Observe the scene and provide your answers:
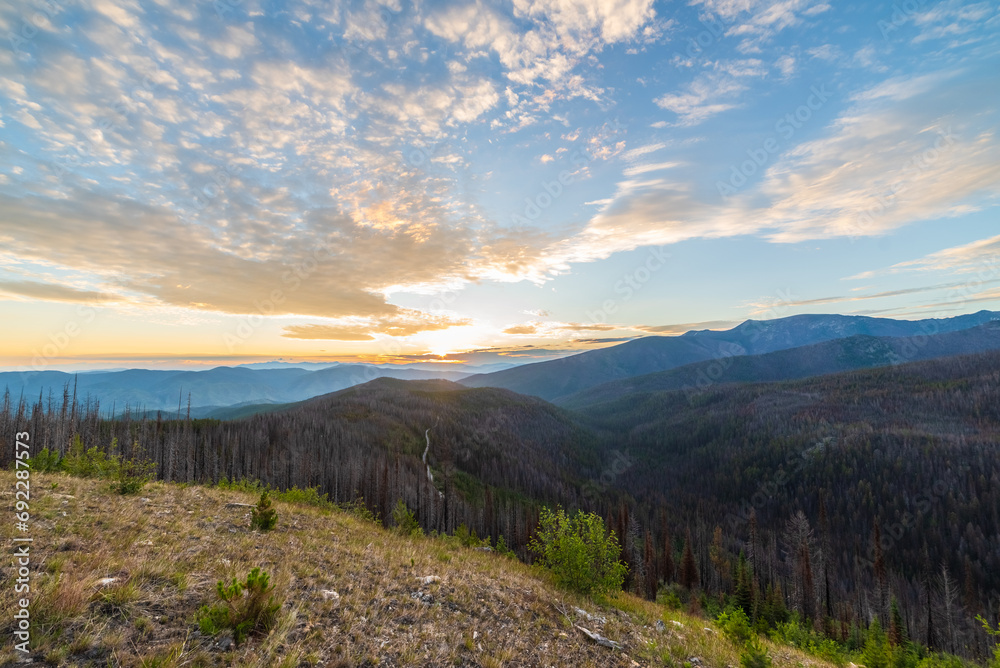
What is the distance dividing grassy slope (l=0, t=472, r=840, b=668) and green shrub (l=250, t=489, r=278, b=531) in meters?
0.53

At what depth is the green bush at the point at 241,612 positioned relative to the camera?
8.59m

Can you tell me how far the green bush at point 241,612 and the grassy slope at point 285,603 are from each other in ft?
0.94

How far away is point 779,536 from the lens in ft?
609

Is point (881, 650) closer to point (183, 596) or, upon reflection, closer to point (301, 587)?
point (301, 587)

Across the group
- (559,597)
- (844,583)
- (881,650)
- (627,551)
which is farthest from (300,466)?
(844,583)

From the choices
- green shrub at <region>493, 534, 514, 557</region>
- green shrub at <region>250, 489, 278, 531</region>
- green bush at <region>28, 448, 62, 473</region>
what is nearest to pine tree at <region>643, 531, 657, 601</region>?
green shrub at <region>493, 534, 514, 557</region>

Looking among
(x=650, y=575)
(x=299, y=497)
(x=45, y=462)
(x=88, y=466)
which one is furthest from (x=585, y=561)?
(x=650, y=575)

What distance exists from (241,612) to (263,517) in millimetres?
10563

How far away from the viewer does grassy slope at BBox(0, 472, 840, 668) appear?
7785mm

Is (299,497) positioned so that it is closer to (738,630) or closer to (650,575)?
(738,630)

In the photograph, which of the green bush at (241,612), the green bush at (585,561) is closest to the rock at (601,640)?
the green bush at (585,561)

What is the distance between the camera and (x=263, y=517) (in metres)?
18.0

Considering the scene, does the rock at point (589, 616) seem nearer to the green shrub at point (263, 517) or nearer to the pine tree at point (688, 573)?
the green shrub at point (263, 517)

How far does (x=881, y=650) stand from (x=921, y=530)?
21507 cm
